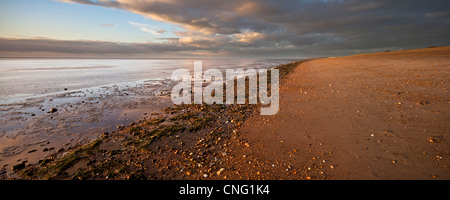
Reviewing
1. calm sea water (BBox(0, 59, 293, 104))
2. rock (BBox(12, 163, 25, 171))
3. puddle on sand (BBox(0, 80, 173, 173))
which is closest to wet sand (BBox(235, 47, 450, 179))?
rock (BBox(12, 163, 25, 171))

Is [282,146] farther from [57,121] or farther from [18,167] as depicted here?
[57,121]

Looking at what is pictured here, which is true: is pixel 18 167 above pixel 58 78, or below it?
below

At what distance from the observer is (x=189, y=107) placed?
12086 millimetres

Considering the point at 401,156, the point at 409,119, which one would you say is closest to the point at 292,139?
the point at 401,156

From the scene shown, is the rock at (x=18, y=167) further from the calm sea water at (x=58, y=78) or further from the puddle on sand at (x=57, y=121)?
the calm sea water at (x=58, y=78)

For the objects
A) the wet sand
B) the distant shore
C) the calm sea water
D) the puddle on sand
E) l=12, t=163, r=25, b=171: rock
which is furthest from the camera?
the calm sea water

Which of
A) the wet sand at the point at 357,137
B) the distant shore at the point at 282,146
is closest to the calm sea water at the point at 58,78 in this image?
the distant shore at the point at 282,146

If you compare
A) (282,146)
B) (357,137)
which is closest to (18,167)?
(282,146)

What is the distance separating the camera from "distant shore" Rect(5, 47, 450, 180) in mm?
4855

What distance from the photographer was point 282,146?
6.20 metres

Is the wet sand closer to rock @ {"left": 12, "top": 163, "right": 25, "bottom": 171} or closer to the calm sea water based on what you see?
rock @ {"left": 12, "top": 163, "right": 25, "bottom": 171}

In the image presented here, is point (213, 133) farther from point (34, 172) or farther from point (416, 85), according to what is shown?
point (416, 85)
